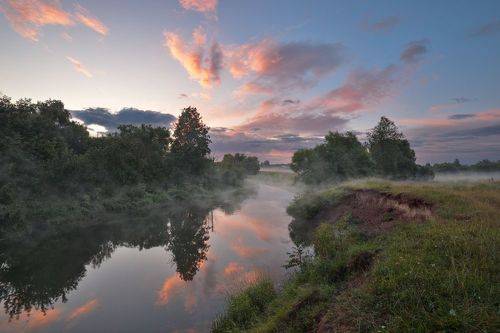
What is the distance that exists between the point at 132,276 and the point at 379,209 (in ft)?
57.7

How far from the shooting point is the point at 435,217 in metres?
14.2

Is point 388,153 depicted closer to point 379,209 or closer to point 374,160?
point 374,160

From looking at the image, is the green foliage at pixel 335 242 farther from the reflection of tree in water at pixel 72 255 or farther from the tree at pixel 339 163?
the tree at pixel 339 163

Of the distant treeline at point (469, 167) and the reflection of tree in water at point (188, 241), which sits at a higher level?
the distant treeline at point (469, 167)

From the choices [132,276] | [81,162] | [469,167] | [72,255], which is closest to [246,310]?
[132,276]

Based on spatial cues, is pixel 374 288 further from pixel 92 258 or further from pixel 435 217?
pixel 92 258

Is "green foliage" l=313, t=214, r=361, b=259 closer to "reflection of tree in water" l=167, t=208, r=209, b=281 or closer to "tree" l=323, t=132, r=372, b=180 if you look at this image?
"reflection of tree in water" l=167, t=208, r=209, b=281

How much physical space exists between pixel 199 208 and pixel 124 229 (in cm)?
1789

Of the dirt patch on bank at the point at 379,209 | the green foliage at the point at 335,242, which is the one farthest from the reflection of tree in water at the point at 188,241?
the dirt patch on bank at the point at 379,209

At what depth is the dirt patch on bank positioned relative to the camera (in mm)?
16297

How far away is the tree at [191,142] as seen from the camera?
71500 mm

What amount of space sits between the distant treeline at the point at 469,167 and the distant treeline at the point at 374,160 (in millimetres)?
34037

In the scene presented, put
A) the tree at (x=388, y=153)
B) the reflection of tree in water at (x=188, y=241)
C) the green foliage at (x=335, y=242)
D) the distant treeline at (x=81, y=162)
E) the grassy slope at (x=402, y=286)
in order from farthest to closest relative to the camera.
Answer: the tree at (x=388, y=153), the distant treeline at (x=81, y=162), the reflection of tree in water at (x=188, y=241), the green foliage at (x=335, y=242), the grassy slope at (x=402, y=286)

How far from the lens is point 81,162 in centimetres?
3997
